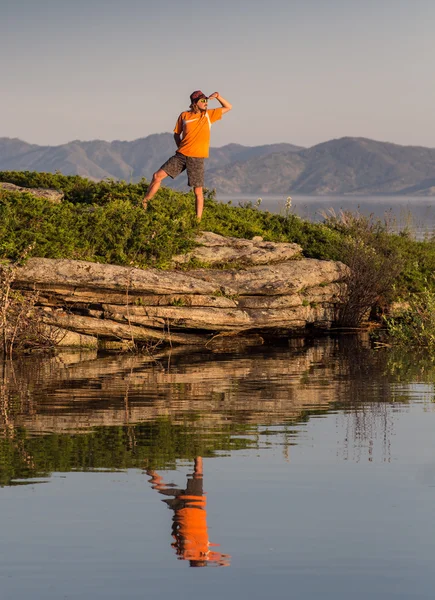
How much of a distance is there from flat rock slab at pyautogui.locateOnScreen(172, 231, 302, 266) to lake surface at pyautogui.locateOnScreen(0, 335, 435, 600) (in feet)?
17.4

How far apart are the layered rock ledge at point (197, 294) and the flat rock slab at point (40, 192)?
4007mm

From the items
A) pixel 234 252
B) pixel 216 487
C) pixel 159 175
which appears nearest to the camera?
pixel 216 487

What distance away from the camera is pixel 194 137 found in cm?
1977

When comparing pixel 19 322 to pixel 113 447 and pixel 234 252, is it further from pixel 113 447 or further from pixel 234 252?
pixel 113 447

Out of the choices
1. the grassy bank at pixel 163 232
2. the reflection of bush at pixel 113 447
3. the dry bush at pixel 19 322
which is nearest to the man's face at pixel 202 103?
the grassy bank at pixel 163 232

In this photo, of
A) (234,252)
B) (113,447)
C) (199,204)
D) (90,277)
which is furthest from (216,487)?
(199,204)

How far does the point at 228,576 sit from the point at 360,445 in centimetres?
404

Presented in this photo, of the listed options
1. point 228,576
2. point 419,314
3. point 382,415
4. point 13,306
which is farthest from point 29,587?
point 419,314

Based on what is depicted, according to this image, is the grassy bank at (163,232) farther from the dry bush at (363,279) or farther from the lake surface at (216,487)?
the lake surface at (216,487)

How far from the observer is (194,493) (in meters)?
8.44

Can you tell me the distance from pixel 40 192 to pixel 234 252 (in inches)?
210

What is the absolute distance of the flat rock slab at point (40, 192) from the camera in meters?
22.2

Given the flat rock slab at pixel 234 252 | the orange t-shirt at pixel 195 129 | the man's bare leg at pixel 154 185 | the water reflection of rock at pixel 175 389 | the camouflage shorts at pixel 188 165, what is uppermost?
the orange t-shirt at pixel 195 129

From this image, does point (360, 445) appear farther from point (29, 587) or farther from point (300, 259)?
point (300, 259)
